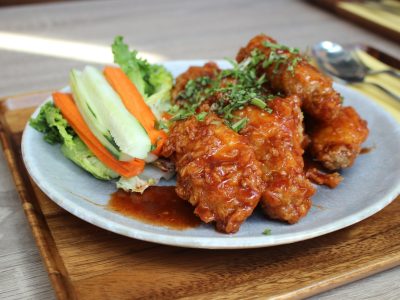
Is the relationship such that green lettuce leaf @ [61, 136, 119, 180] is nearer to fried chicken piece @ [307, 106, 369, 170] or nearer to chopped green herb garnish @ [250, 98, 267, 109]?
chopped green herb garnish @ [250, 98, 267, 109]

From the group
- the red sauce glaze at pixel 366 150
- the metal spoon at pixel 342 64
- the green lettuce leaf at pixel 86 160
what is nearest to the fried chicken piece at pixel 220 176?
the green lettuce leaf at pixel 86 160

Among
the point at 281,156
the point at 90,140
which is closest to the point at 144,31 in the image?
the point at 90,140

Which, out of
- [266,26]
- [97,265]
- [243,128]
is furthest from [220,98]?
[266,26]

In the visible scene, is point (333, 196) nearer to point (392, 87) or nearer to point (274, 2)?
point (392, 87)

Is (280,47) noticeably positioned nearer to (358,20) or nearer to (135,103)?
(135,103)

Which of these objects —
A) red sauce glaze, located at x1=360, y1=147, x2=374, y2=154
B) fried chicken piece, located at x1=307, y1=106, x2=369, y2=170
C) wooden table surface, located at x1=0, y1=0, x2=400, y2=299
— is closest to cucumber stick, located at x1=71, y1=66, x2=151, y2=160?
wooden table surface, located at x1=0, y1=0, x2=400, y2=299

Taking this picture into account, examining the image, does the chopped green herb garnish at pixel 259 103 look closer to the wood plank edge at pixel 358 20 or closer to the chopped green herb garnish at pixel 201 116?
the chopped green herb garnish at pixel 201 116
